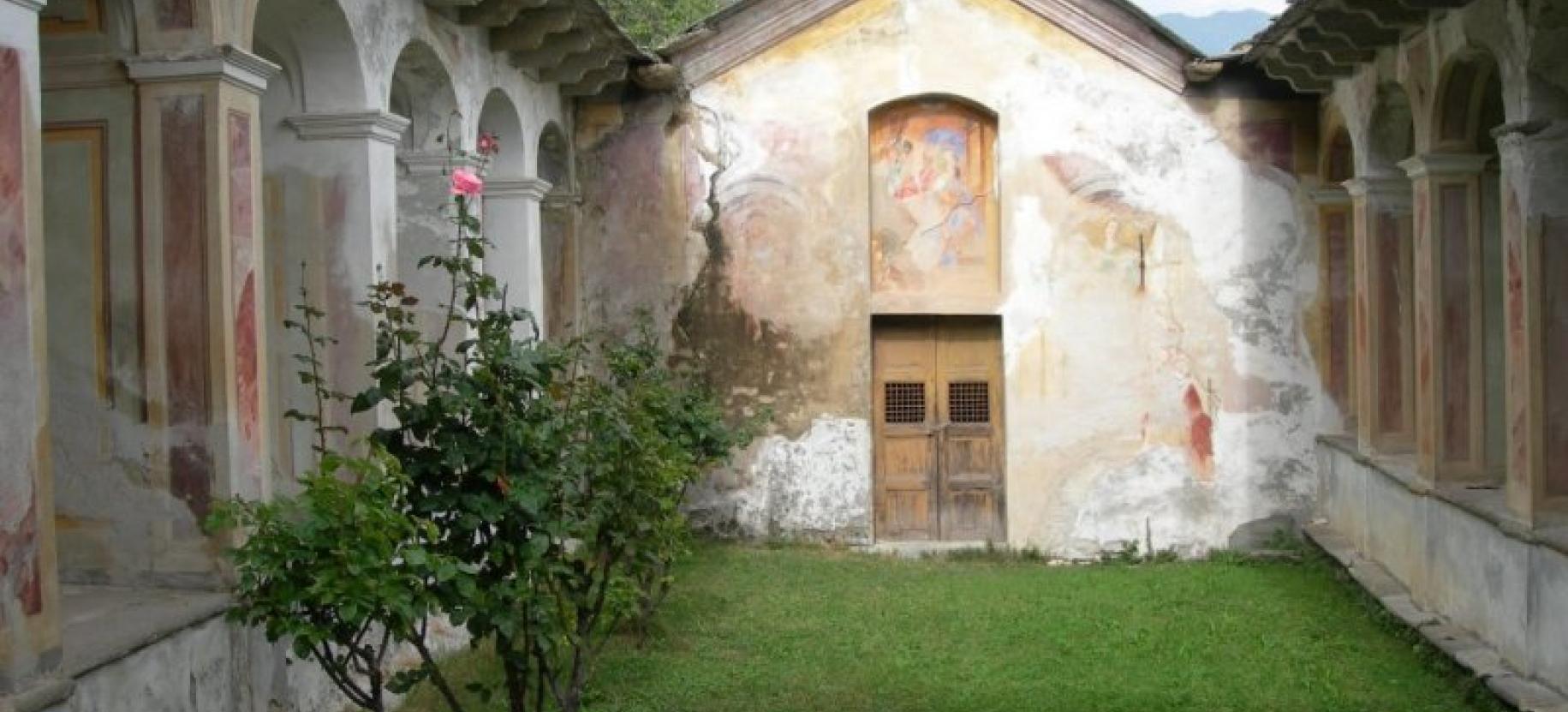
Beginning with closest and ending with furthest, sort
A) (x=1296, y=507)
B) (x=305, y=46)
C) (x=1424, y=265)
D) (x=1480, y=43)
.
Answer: (x=305, y=46) → (x=1480, y=43) → (x=1424, y=265) → (x=1296, y=507)

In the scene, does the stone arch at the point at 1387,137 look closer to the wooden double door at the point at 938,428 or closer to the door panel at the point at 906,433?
the wooden double door at the point at 938,428

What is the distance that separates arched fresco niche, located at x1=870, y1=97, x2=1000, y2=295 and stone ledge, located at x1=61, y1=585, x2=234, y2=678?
295 inches

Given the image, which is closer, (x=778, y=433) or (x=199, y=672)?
(x=199, y=672)

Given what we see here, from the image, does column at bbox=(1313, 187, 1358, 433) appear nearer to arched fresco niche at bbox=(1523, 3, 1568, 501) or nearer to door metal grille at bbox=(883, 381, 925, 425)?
door metal grille at bbox=(883, 381, 925, 425)

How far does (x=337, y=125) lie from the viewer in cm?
718

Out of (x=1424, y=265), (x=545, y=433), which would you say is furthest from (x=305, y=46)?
(x=1424, y=265)

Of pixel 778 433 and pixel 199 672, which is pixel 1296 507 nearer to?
pixel 778 433

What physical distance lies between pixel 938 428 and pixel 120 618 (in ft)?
26.0

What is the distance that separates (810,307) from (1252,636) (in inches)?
183

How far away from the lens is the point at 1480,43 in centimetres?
777

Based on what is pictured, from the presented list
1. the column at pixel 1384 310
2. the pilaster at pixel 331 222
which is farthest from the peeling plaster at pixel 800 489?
the pilaster at pixel 331 222

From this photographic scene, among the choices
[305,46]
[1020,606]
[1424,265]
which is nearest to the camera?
[305,46]

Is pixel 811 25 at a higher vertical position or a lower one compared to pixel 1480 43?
higher

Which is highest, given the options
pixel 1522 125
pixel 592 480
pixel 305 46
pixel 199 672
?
pixel 305 46
